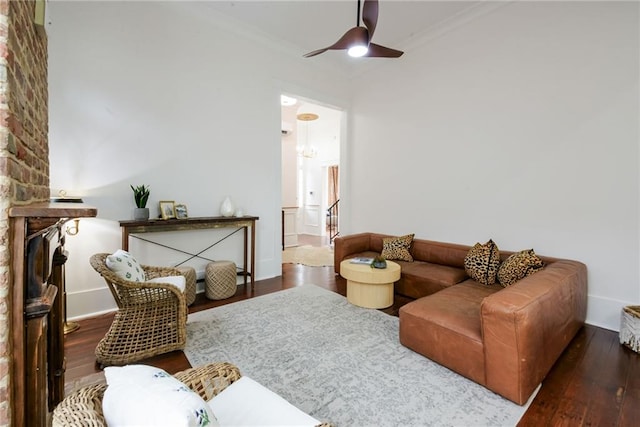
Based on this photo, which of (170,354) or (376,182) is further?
(376,182)

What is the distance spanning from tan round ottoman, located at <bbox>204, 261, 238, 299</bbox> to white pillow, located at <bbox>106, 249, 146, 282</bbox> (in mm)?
1058

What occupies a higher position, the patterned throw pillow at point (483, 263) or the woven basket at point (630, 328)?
the patterned throw pillow at point (483, 263)

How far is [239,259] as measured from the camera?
410 cm

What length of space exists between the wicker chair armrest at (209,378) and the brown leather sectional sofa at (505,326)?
152 cm

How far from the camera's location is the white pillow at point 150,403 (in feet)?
2.27

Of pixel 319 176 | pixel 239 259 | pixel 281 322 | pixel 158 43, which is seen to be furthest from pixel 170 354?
pixel 319 176

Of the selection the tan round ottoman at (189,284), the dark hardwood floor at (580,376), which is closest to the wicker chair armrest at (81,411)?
the dark hardwood floor at (580,376)

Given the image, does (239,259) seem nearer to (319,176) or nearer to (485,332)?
(485,332)

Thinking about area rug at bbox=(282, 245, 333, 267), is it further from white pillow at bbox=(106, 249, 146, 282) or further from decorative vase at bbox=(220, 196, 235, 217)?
white pillow at bbox=(106, 249, 146, 282)

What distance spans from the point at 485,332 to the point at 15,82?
2.60 metres

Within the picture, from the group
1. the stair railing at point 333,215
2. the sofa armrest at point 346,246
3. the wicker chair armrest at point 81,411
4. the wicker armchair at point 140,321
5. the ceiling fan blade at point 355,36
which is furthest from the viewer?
the stair railing at point 333,215

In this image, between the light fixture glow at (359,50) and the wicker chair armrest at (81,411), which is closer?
the wicker chair armrest at (81,411)

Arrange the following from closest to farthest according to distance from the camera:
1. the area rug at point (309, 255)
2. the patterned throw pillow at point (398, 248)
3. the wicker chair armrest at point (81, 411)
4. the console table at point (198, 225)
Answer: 1. the wicker chair armrest at point (81, 411)
2. the console table at point (198, 225)
3. the patterned throw pillow at point (398, 248)
4. the area rug at point (309, 255)

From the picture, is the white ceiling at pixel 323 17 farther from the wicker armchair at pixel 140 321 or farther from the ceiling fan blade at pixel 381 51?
the wicker armchair at pixel 140 321
